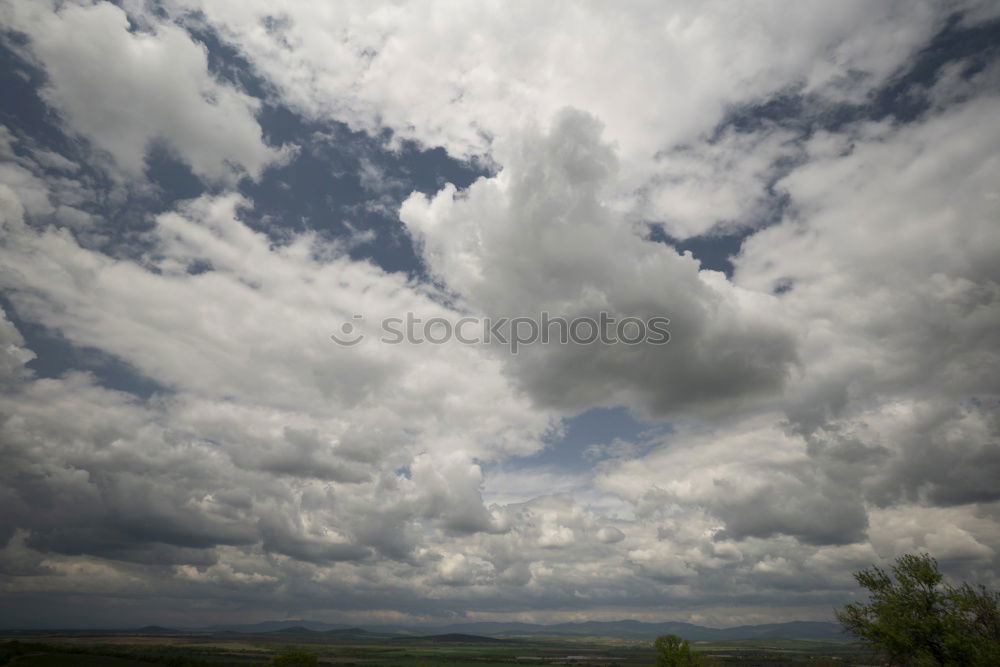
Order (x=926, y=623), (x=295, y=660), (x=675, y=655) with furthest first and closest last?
(x=295, y=660), (x=675, y=655), (x=926, y=623)

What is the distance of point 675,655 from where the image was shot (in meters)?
93.1

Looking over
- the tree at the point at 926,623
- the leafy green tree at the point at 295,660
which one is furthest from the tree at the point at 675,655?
the leafy green tree at the point at 295,660

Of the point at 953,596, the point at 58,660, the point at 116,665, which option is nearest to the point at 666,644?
the point at 953,596

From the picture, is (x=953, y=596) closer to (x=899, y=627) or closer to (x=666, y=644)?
(x=899, y=627)

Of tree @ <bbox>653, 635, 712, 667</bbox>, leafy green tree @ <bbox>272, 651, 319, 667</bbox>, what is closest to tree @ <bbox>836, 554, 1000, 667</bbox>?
tree @ <bbox>653, 635, 712, 667</bbox>

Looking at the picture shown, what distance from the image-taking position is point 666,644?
317 ft

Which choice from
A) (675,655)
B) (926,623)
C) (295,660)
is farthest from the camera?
(295,660)

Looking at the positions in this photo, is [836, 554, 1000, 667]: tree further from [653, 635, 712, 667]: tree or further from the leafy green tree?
the leafy green tree

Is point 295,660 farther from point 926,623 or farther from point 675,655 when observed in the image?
point 926,623

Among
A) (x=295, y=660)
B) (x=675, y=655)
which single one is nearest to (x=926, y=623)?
(x=675, y=655)

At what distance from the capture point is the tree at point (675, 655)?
300ft

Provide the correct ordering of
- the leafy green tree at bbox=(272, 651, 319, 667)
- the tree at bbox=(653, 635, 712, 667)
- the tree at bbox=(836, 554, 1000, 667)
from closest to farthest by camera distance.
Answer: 1. the tree at bbox=(836, 554, 1000, 667)
2. the tree at bbox=(653, 635, 712, 667)
3. the leafy green tree at bbox=(272, 651, 319, 667)

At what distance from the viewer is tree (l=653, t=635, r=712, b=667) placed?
91.5 meters

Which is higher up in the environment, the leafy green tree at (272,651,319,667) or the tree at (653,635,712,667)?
the tree at (653,635,712,667)
